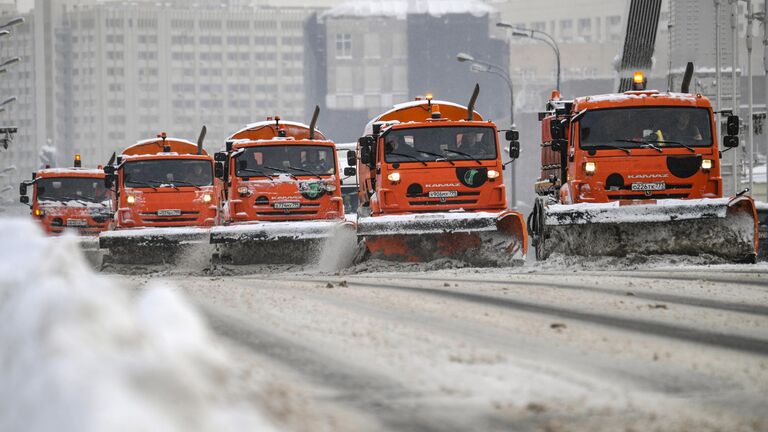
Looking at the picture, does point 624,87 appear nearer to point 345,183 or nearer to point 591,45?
point 345,183

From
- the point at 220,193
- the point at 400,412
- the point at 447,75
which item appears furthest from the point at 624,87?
the point at 447,75

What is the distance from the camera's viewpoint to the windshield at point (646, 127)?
60.6ft

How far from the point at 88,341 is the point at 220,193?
20575 millimetres

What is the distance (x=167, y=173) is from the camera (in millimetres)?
24375

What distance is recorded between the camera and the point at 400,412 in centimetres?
516

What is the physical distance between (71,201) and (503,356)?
25632 millimetres

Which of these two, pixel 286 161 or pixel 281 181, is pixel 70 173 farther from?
pixel 281 181

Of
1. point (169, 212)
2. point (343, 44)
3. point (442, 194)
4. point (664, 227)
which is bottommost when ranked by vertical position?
point (664, 227)

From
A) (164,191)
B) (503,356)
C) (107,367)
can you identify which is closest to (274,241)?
(164,191)

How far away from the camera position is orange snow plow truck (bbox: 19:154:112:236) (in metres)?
30.8

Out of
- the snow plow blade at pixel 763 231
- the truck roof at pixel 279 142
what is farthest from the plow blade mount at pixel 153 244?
the snow plow blade at pixel 763 231

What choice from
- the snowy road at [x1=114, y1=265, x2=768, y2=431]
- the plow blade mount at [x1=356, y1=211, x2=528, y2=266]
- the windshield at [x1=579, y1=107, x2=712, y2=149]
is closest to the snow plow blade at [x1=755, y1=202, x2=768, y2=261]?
the windshield at [x1=579, y1=107, x2=712, y2=149]

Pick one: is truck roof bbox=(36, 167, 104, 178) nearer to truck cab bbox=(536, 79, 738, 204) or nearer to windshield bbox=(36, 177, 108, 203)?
windshield bbox=(36, 177, 108, 203)

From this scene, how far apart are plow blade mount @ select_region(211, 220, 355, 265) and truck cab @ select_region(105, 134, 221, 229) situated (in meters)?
4.00
